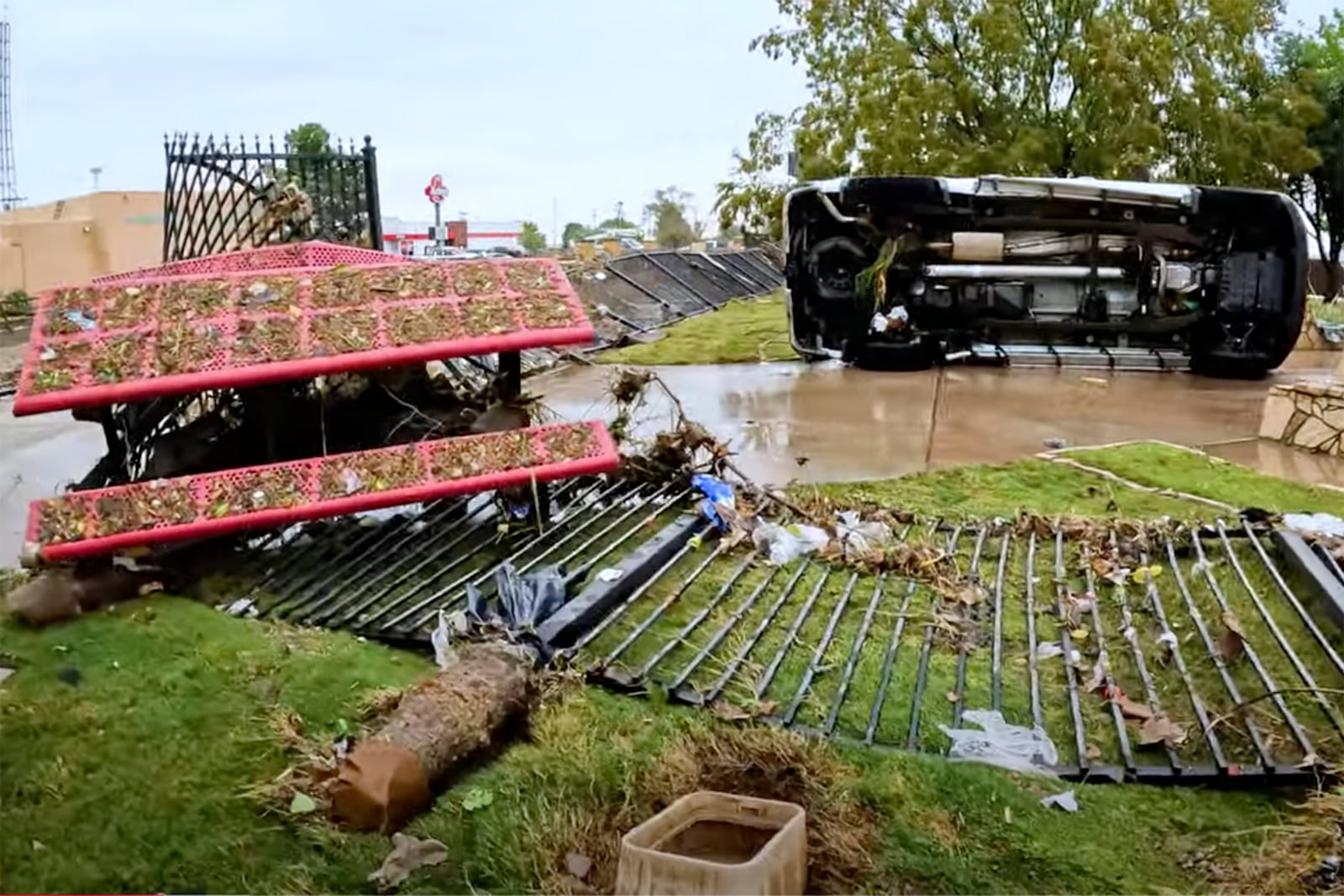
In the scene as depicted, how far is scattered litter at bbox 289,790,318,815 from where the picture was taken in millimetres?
3193

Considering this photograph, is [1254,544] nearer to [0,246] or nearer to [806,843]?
[806,843]

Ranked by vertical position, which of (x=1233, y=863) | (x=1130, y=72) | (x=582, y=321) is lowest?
(x=1233, y=863)

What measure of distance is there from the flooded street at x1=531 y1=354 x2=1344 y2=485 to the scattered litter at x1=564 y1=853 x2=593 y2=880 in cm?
401

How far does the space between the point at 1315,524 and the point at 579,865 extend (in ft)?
13.5

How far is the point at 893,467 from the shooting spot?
7.16 metres

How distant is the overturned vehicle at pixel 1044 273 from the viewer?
10305mm

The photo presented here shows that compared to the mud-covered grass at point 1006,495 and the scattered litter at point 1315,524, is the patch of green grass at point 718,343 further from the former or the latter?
the scattered litter at point 1315,524

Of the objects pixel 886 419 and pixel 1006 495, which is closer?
pixel 1006 495

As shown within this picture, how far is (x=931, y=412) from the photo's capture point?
8.91m

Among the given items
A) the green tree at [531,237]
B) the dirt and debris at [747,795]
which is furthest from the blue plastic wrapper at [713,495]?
the green tree at [531,237]

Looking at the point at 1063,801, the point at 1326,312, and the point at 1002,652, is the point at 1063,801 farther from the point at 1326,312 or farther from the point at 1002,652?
the point at 1326,312

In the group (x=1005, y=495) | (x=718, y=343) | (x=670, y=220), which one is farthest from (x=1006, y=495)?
(x=670, y=220)

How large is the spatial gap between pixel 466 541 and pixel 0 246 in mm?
19142

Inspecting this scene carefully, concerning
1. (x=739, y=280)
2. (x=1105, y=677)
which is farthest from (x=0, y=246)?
(x=1105, y=677)
